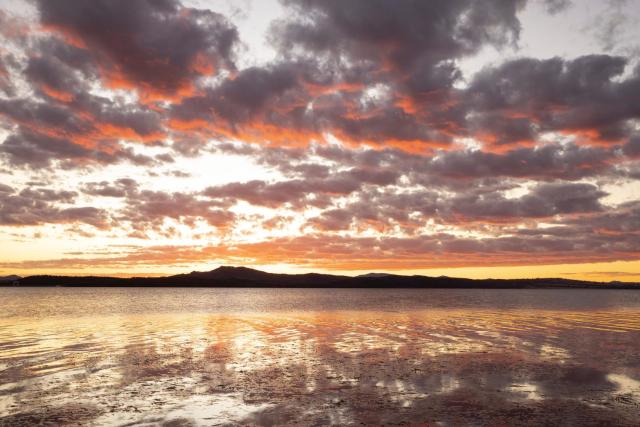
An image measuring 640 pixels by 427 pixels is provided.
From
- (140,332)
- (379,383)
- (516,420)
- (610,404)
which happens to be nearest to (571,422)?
(516,420)

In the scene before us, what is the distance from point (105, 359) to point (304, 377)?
13.6 m

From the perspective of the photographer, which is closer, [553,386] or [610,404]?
[610,404]

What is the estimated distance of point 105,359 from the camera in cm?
2980

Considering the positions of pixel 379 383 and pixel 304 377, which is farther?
pixel 304 377

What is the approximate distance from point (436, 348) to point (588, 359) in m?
9.72

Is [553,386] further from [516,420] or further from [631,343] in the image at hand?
[631,343]

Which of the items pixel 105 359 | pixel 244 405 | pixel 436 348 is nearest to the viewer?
pixel 244 405

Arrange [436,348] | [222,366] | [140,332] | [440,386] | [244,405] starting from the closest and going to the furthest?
1. [244,405]
2. [440,386]
3. [222,366]
4. [436,348]
5. [140,332]

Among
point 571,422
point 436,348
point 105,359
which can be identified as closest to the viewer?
point 571,422

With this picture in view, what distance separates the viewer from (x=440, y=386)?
22.5 m

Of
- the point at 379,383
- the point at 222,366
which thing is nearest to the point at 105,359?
the point at 222,366

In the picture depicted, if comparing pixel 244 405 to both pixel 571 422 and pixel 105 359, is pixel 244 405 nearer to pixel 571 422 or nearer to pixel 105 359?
pixel 571 422

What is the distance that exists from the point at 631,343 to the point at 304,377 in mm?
29818

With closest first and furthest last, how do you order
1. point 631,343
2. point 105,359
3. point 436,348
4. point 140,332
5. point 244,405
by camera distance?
point 244,405 < point 105,359 < point 436,348 < point 631,343 < point 140,332
